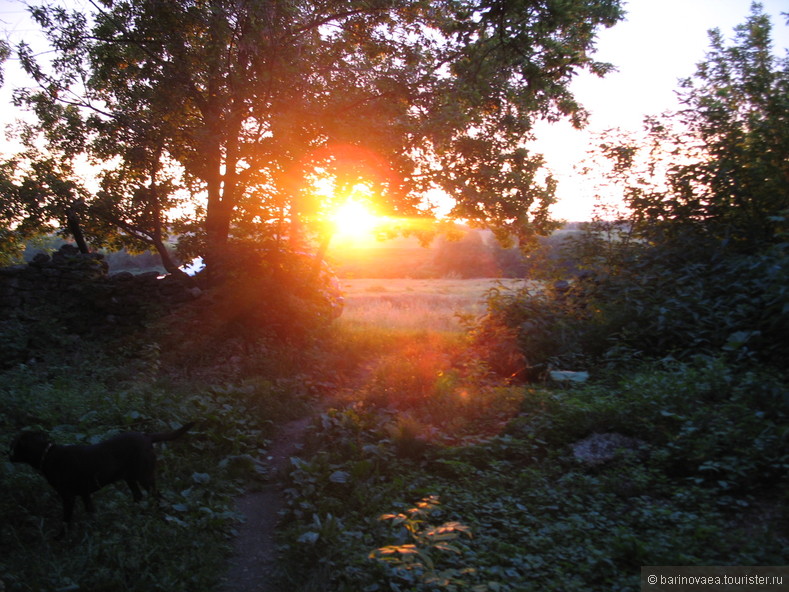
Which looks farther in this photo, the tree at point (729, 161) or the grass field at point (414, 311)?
the grass field at point (414, 311)

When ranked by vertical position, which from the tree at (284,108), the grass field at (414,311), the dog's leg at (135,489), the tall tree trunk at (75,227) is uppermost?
the tree at (284,108)

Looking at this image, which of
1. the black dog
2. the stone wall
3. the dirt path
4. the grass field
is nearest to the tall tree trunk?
the stone wall

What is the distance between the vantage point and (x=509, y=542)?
15.2ft

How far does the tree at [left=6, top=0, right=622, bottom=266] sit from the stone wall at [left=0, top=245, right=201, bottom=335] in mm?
1134

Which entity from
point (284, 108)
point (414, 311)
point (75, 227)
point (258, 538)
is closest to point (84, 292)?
point (75, 227)

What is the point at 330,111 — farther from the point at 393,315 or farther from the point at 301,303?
the point at 393,315

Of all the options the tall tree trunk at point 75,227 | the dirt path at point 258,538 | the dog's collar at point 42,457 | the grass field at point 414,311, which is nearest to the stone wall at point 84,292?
the tall tree trunk at point 75,227

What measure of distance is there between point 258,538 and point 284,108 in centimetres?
877

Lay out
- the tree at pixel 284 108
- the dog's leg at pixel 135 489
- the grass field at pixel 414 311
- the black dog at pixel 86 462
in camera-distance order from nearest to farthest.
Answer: the black dog at pixel 86 462, the dog's leg at pixel 135 489, the tree at pixel 284 108, the grass field at pixel 414 311

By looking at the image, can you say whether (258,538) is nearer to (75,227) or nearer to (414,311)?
(75,227)

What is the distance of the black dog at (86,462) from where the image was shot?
4.51 meters

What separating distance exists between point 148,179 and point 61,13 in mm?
3604

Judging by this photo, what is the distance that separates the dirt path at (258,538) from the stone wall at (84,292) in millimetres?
6422

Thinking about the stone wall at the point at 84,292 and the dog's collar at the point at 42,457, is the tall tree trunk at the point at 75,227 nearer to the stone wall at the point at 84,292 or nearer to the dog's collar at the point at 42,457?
the stone wall at the point at 84,292
